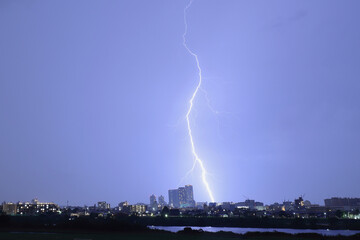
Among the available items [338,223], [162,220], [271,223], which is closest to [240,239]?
[271,223]

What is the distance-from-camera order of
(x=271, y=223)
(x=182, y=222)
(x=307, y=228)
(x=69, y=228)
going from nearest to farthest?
(x=69, y=228), (x=307, y=228), (x=271, y=223), (x=182, y=222)

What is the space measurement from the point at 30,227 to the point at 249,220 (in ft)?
315

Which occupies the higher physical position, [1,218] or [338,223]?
[1,218]

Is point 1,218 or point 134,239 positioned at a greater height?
point 1,218

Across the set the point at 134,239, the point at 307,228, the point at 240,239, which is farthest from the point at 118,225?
the point at 307,228

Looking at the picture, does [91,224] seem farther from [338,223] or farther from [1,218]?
[338,223]

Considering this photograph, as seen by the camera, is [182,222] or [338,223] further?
[182,222]

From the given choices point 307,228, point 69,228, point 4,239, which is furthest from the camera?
point 307,228

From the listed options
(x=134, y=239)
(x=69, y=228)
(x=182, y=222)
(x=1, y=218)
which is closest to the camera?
(x=134, y=239)

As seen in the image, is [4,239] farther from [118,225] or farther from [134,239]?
[118,225]

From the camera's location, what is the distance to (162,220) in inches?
6088

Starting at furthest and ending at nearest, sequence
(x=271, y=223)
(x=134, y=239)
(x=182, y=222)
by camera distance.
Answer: (x=182, y=222), (x=271, y=223), (x=134, y=239)

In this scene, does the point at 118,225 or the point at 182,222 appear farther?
the point at 182,222

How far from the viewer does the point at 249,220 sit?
134500mm
